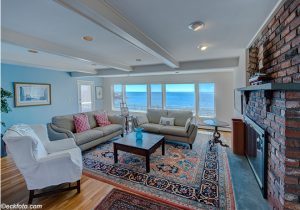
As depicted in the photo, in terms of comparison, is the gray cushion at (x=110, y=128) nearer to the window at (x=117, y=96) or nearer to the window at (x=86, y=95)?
the window at (x=86, y=95)

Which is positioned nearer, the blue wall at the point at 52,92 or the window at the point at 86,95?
the blue wall at the point at 52,92

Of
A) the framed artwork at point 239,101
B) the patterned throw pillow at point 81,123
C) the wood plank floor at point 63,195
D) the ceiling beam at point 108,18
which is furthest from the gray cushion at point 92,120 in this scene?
the framed artwork at point 239,101

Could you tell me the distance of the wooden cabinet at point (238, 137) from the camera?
2.95 metres

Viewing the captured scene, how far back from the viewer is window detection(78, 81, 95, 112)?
640 centimetres

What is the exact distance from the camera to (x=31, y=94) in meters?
4.63

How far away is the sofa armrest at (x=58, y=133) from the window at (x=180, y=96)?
4.06 m

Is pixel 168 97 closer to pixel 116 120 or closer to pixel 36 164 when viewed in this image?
pixel 116 120

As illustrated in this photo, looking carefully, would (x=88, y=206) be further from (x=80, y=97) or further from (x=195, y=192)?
(x=80, y=97)

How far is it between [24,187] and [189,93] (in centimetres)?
530

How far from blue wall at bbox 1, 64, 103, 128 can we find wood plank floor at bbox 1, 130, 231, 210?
2.33 m

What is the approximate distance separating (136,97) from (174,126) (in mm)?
3216

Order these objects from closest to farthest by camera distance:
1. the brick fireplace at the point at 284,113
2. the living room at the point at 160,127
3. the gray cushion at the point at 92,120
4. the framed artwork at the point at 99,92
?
1. the brick fireplace at the point at 284,113
2. the living room at the point at 160,127
3. the gray cushion at the point at 92,120
4. the framed artwork at the point at 99,92

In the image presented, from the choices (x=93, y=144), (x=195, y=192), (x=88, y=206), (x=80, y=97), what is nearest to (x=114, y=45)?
(x=93, y=144)

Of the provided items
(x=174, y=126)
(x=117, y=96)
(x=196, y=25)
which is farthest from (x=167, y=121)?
(x=117, y=96)
